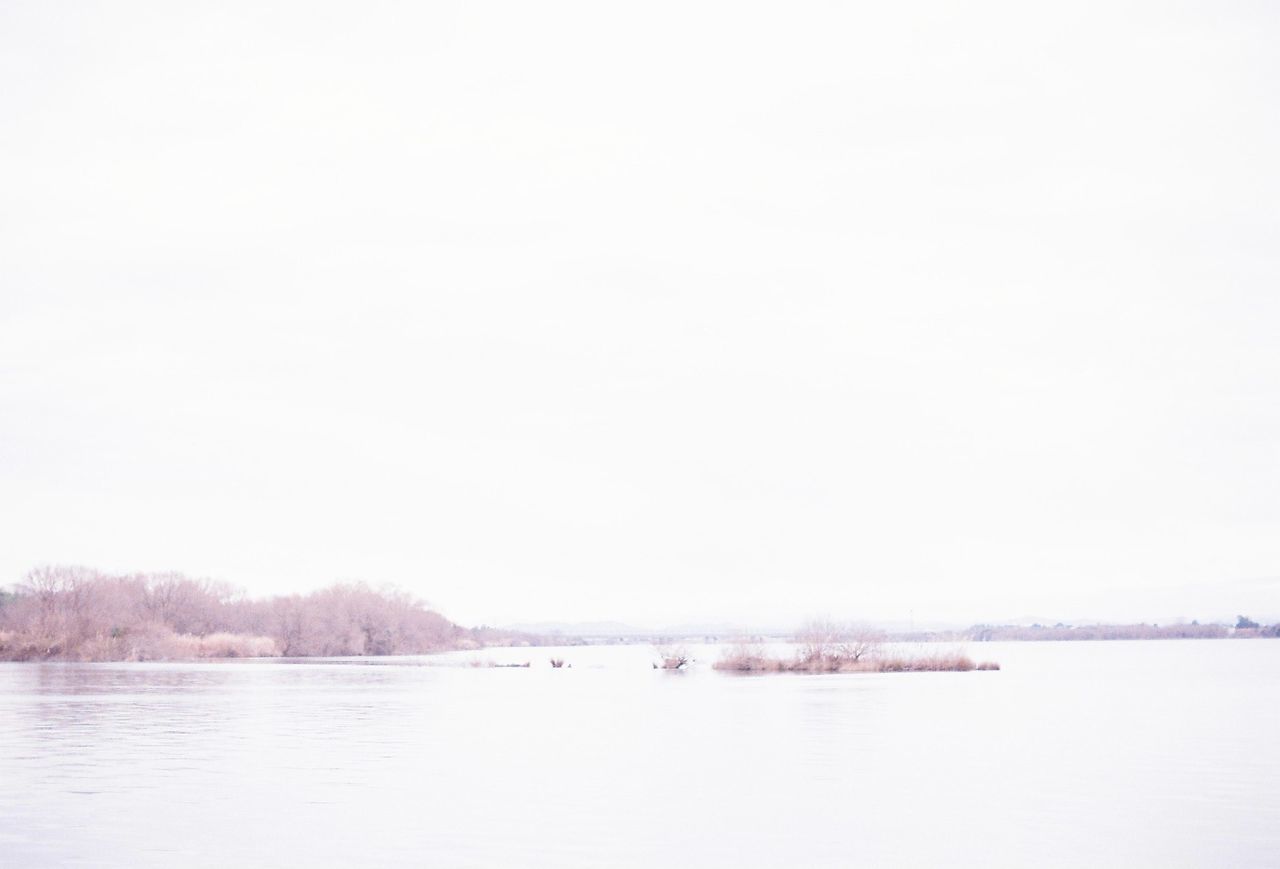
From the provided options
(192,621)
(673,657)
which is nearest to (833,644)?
(673,657)

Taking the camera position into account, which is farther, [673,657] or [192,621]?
[192,621]

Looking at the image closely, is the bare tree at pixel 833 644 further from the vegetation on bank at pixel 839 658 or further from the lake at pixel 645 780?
the lake at pixel 645 780

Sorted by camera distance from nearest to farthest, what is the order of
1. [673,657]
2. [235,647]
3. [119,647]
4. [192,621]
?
[673,657] → [119,647] → [235,647] → [192,621]

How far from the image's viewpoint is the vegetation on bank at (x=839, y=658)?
60031 millimetres

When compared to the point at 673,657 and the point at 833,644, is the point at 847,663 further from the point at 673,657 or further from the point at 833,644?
the point at 673,657

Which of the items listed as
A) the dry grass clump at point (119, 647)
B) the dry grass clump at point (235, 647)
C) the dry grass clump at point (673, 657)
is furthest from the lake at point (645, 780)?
the dry grass clump at point (235, 647)

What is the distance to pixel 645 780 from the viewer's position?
20.3 m

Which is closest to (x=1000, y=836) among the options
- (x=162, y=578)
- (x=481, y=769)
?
(x=481, y=769)

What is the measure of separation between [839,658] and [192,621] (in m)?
58.9

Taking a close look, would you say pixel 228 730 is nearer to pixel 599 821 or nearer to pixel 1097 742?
pixel 599 821

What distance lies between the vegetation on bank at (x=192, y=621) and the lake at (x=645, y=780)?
42.7m

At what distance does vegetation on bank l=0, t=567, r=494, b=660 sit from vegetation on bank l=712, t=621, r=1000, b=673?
1492 inches

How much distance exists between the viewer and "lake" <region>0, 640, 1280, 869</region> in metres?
14.3

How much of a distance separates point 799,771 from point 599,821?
5888 millimetres
